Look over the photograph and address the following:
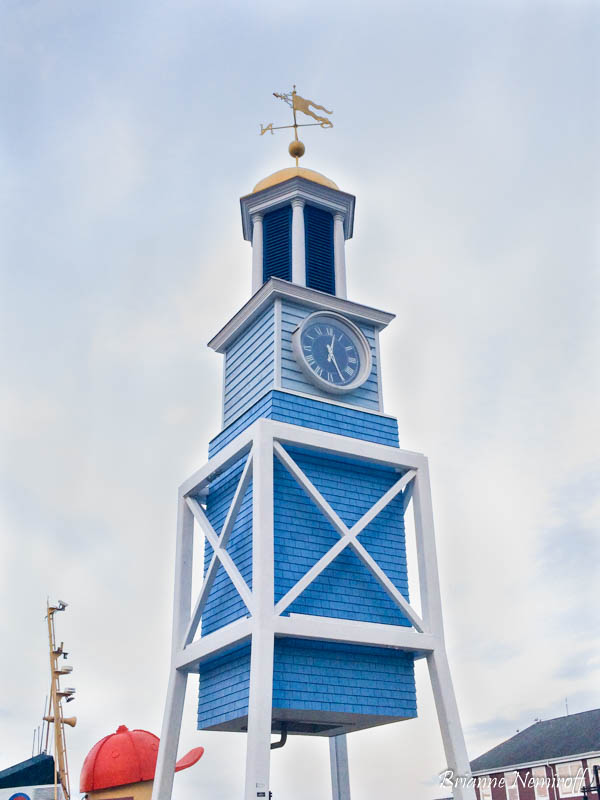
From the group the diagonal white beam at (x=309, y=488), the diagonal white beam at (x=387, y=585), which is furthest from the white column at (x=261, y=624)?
the diagonal white beam at (x=387, y=585)

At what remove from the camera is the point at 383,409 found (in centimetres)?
2327

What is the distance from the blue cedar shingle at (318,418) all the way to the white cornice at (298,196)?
694 cm

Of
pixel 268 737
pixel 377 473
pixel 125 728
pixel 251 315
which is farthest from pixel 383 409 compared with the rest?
pixel 125 728

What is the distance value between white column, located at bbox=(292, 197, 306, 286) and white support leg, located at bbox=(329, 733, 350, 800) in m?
12.1

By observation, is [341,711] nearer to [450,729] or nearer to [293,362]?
[450,729]

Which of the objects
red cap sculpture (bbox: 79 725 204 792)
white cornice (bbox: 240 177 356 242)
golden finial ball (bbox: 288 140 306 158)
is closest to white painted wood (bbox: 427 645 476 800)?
red cap sculpture (bbox: 79 725 204 792)

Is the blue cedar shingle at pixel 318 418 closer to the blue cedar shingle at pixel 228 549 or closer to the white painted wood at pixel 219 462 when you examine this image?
the white painted wood at pixel 219 462

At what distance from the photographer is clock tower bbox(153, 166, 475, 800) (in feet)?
60.8

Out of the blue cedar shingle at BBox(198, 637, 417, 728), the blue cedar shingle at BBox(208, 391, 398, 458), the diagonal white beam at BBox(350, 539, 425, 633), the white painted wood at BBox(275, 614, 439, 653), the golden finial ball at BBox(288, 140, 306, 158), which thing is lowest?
the blue cedar shingle at BBox(198, 637, 417, 728)

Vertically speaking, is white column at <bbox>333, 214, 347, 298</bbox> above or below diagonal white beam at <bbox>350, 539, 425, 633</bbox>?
above

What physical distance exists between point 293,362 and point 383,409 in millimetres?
2822

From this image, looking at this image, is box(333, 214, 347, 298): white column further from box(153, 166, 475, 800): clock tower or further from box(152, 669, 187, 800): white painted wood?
box(152, 669, 187, 800): white painted wood

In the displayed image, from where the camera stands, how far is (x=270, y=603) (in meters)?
17.9

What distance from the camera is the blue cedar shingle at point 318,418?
69.6ft
